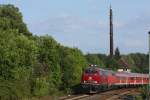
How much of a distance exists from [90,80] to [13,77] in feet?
48.1

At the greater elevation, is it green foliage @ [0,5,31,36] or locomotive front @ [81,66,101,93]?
green foliage @ [0,5,31,36]

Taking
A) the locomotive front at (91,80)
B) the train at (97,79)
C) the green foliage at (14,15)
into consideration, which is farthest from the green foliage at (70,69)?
the green foliage at (14,15)

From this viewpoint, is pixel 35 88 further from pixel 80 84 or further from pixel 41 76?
pixel 80 84

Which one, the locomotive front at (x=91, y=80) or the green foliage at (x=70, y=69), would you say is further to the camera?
the green foliage at (x=70, y=69)

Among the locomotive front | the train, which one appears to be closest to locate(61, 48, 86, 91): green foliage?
the train

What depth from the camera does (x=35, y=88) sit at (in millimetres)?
40094

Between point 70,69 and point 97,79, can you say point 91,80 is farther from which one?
point 70,69

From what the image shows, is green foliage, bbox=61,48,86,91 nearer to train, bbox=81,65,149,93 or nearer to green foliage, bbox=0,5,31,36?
train, bbox=81,65,149,93

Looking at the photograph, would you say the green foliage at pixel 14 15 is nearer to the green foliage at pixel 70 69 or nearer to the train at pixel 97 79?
the green foliage at pixel 70 69

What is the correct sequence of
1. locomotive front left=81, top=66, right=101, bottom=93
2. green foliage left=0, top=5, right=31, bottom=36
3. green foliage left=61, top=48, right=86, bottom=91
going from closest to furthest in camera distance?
1. locomotive front left=81, top=66, right=101, bottom=93
2. green foliage left=61, top=48, right=86, bottom=91
3. green foliage left=0, top=5, right=31, bottom=36

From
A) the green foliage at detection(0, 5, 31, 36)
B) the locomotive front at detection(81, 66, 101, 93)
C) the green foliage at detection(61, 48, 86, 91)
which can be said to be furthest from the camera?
the green foliage at detection(0, 5, 31, 36)

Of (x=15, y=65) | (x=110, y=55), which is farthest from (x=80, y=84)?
(x=110, y=55)

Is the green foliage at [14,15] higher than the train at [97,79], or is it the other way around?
the green foliage at [14,15]

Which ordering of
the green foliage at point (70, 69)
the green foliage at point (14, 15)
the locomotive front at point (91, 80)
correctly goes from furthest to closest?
the green foliage at point (14, 15) → the green foliage at point (70, 69) → the locomotive front at point (91, 80)
